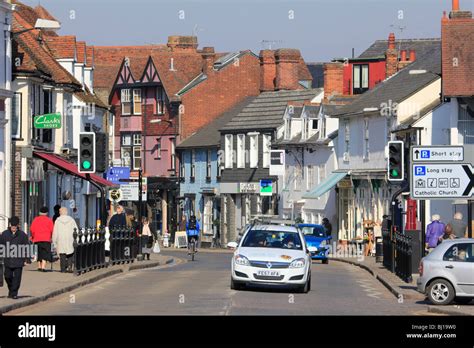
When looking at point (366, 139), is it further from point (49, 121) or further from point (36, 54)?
point (49, 121)

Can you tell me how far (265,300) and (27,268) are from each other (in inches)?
548

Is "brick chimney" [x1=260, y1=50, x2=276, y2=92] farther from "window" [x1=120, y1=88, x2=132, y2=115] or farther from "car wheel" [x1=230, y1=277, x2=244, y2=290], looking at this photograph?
"car wheel" [x1=230, y1=277, x2=244, y2=290]

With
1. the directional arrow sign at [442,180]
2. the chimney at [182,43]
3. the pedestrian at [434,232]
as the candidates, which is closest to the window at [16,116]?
the pedestrian at [434,232]

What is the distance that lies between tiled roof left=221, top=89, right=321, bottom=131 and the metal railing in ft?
137

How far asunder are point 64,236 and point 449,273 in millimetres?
12795

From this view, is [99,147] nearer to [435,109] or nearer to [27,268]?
[27,268]

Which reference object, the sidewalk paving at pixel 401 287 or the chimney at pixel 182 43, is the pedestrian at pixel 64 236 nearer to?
the sidewalk paving at pixel 401 287

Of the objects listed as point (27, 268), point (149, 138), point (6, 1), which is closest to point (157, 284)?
point (27, 268)

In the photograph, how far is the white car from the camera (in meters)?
30.5

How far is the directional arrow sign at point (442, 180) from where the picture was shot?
32.2 metres

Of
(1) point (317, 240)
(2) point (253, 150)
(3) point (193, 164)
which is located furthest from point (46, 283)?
(3) point (193, 164)

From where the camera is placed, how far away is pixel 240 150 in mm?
83938

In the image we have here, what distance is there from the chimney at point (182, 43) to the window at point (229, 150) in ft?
53.7

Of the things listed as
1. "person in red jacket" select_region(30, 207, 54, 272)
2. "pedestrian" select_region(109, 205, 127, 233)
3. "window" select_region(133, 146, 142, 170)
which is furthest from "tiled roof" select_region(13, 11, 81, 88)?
"window" select_region(133, 146, 142, 170)
